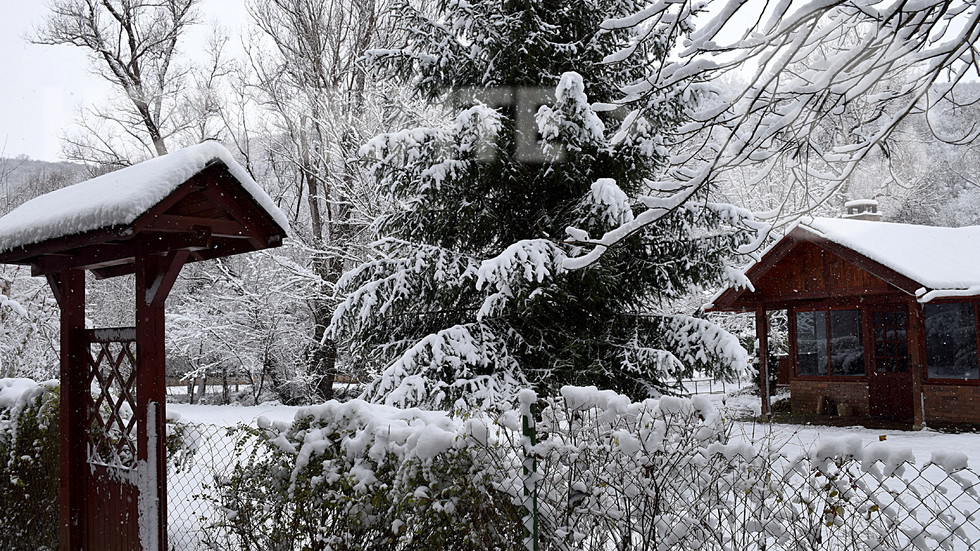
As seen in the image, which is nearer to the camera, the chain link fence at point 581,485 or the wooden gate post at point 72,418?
the chain link fence at point 581,485

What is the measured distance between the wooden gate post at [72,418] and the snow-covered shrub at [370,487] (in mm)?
1271

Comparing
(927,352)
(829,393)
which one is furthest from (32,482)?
(829,393)

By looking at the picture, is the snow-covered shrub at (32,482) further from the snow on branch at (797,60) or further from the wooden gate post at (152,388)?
the snow on branch at (797,60)

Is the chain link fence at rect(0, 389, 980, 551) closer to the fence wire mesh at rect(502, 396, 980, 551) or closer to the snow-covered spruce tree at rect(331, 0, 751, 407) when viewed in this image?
the fence wire mesh at rect(502, 396, 980, 551)

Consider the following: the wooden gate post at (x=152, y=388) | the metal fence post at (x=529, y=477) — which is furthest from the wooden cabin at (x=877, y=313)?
the wooden gate post at (x=152, y=388)

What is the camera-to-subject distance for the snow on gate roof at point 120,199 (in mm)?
3689

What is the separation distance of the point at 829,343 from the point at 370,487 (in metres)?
13.4

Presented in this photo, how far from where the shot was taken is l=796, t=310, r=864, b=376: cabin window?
46.0 ft

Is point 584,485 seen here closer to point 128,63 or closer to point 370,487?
point 370,487

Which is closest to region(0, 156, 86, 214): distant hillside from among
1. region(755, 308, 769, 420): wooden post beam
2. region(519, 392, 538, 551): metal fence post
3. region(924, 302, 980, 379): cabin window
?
region(755, 308, 769, 420): wooden post beam

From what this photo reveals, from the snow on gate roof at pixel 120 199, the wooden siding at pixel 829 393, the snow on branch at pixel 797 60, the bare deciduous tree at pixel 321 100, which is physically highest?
the bare deciduous tree at pixel 321 100

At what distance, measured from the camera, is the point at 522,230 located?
816 centimetres

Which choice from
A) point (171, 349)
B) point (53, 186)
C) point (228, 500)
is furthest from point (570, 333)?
point (53, 186)

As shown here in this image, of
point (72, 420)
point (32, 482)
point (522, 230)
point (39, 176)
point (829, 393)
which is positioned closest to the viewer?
point (72, 420)
